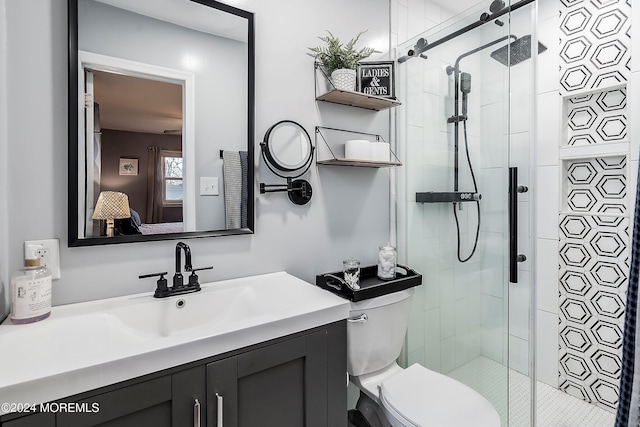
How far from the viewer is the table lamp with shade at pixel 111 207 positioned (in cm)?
112

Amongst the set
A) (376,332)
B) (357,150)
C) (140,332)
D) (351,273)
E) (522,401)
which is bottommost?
(522,401)

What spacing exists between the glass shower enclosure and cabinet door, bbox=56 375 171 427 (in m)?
1.39

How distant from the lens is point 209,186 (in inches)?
51.8

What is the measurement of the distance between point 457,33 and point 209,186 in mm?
1419

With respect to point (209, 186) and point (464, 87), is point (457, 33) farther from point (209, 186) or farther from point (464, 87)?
point (209, 186)

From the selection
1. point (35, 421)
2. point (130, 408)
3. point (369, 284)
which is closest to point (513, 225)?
point (369, 284)

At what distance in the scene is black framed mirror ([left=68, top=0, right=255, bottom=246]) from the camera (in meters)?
1.09

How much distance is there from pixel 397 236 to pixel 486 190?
54 cm

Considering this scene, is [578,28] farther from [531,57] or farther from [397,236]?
[397,236]

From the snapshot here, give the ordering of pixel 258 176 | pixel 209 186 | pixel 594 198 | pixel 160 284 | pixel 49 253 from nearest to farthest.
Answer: pixel 49 253 → pixel 160 284 → pixel 209 186 → pixel 258 176 → pixel 594 198

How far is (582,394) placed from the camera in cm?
197

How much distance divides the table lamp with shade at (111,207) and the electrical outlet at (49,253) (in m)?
0.14

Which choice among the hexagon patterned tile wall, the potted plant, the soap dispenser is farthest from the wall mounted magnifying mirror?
the hexagon patterned tile wall

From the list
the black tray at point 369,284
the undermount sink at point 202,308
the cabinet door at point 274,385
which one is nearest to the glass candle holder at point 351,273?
the black tray at point 369,284
